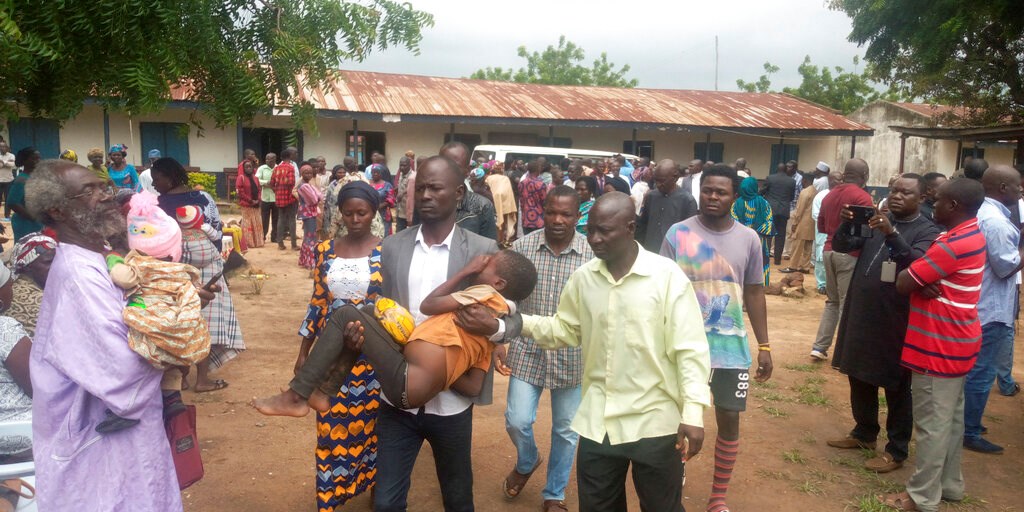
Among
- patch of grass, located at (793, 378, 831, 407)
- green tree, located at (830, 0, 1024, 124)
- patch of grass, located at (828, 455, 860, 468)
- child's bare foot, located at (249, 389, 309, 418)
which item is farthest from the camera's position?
green tree, located at (830, 0, 1024, 124)

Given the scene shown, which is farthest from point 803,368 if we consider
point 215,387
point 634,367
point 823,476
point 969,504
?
point 215,387

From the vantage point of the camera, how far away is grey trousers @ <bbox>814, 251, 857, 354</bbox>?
6.87 metres

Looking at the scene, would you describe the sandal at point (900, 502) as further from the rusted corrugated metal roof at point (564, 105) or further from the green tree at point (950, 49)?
the rusted corrugated metal roof at point (564, 105)

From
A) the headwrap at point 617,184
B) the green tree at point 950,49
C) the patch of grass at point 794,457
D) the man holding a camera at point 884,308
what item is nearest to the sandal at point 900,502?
the man holding a camera at point 884,308

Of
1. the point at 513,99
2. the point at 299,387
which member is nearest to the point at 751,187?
the point at 299,387

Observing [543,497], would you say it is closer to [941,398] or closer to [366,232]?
[366,232]

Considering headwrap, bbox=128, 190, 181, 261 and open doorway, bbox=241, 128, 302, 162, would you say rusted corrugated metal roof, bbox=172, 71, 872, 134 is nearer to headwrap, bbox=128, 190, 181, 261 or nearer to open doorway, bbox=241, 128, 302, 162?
open doorway, bbox=241, 128, 302, 162

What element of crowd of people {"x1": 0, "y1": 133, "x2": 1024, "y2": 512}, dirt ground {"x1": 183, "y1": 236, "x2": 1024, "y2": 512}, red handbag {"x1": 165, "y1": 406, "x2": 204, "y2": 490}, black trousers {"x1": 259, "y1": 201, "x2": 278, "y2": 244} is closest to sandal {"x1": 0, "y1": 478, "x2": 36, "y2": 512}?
crowd of people {"x1": 0, "y1": 133, "x2": 1024, "y2": 512}

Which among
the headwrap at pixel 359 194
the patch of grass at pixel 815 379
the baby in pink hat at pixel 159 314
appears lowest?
the patch of grass at pixel 815 379

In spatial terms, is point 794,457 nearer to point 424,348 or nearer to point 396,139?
point 424,348

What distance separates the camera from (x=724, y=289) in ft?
12.5

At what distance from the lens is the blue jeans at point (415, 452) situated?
306cm

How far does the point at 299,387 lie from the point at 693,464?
2879mm

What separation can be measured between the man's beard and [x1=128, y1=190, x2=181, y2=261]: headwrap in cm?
79
